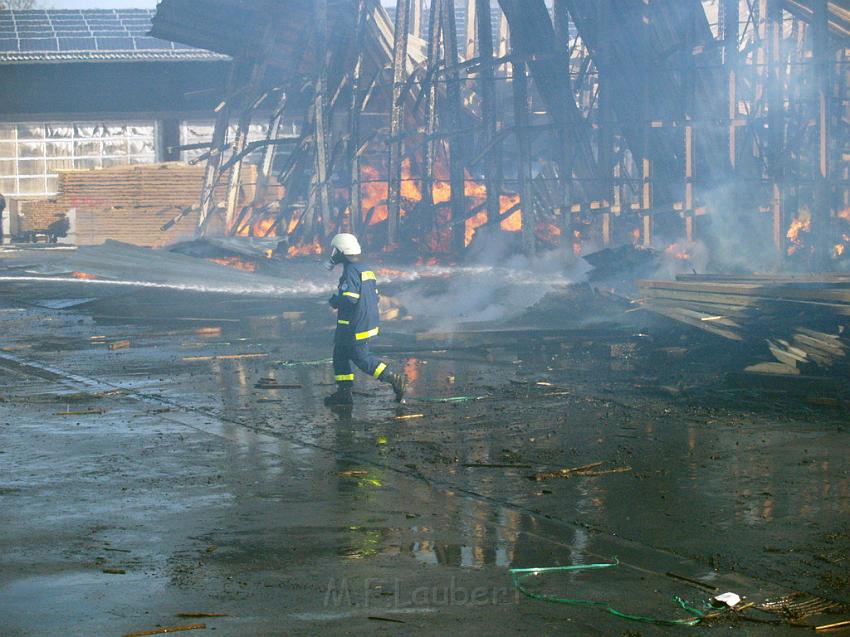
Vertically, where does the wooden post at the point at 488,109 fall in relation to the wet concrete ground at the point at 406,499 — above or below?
above

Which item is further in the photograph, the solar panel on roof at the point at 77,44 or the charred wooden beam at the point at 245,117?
the solar panel on roof at the point at 77,44

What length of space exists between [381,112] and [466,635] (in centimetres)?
2578

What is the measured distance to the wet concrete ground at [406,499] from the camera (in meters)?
4.86

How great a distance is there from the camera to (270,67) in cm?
3112

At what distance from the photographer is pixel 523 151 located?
21.0 metres

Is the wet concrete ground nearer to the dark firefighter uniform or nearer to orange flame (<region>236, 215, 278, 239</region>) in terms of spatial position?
the dark firefighter uniform

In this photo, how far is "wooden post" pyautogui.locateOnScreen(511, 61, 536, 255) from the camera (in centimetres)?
2091

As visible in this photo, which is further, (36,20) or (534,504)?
(36,20)

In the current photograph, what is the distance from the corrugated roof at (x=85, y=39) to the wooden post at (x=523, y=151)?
17.9 m

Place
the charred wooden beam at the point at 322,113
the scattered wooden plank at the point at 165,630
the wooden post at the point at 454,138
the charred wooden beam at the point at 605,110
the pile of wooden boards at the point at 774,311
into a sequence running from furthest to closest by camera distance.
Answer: the charred wooden beam at the point at 322,113 < the wooden post at the point at 454,138 < the charred wooden beam at the point at 605,110 < the pile of wooden boards at the point at 774,311 < the scattered wooden plank at the point at 165,630

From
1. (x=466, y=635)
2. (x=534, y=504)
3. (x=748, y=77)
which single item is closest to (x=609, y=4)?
(x=748, y=77)

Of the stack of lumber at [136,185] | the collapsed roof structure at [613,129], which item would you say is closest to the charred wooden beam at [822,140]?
the collapsed roof structure at [613,129]

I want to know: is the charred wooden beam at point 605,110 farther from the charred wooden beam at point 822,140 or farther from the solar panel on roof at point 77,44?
the solar panel on roof at point 77,44

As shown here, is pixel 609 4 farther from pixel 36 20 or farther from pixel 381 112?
pixel 36 20
